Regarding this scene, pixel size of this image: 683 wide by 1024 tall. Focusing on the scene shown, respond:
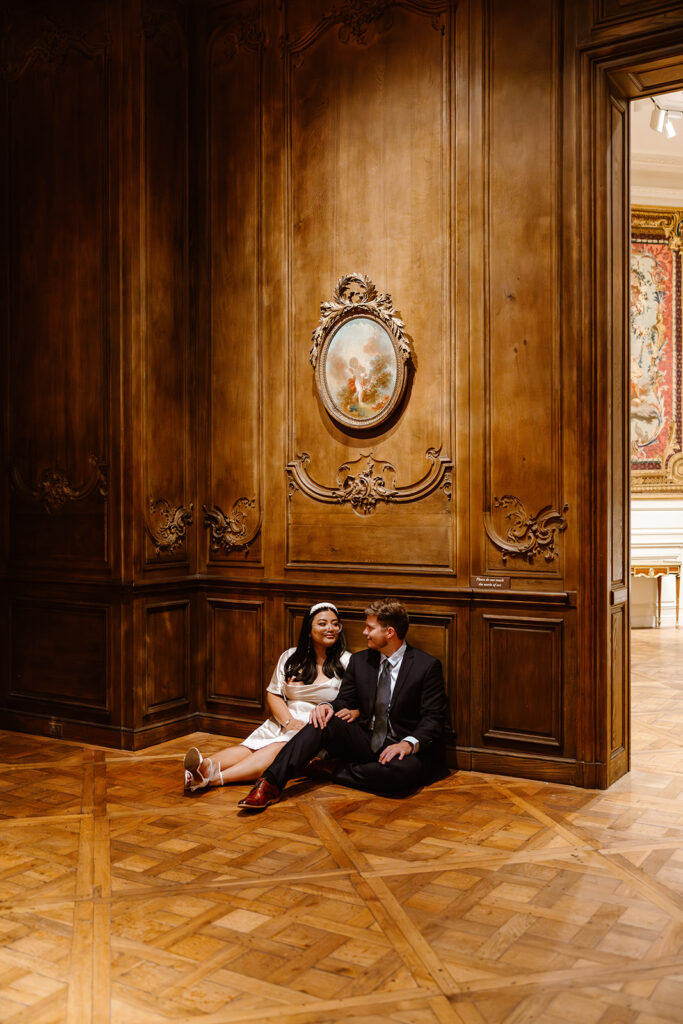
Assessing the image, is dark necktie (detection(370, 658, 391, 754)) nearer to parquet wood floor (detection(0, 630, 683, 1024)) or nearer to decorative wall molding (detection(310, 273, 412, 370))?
parquet wood floor (detection(0, 630, 683, 1024))

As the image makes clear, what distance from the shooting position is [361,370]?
512 centimetres

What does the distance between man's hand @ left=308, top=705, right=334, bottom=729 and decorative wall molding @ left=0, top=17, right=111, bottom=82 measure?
13.1 ft

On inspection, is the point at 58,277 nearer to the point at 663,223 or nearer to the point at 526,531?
the point at 526,531

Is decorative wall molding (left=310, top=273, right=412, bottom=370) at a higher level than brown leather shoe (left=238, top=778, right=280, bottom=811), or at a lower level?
higher

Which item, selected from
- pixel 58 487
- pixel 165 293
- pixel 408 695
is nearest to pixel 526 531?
pixel 408 695

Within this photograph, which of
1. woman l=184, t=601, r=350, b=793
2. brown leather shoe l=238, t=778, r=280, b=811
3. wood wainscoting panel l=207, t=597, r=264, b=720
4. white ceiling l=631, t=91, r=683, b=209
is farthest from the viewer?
white ceiling l=631, t=91, r=683, b=209

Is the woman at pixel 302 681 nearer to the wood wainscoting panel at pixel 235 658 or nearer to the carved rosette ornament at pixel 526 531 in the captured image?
the wood wainscoting panel at pixel 235 658

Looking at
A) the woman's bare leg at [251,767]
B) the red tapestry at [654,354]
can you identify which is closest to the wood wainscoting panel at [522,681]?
the woman's bare leg at [251,767]

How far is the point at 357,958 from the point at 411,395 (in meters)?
3.00

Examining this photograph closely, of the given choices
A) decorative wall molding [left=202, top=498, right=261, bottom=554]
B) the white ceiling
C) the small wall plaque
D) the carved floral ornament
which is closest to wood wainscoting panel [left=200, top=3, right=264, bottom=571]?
decorative wall molding [left=202, top=498, right=261, bottom=554]

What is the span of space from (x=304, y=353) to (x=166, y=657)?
1.99m

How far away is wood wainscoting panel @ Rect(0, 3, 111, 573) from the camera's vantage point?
17.8 feet

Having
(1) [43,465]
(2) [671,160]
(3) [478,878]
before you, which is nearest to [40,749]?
(1) [43,465]

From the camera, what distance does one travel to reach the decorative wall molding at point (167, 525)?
5418mm
